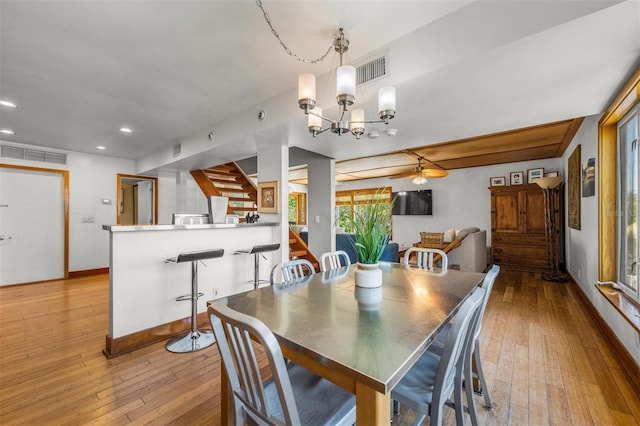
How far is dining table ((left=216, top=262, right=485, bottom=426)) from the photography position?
83 cm

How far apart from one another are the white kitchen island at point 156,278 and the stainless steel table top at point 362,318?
1611mm

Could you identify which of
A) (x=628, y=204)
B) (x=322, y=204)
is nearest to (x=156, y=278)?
(x=322, y=204)

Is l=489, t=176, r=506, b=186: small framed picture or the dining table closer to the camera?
the dining table

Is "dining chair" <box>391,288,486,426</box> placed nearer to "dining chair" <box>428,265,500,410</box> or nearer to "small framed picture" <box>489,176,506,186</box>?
"dining chair" <box>428,265,500,410</box>

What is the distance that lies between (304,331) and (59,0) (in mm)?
2437

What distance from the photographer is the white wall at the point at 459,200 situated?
→ 6.51 m

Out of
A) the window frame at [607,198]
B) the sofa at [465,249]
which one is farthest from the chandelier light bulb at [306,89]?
the sofa at [465,249]

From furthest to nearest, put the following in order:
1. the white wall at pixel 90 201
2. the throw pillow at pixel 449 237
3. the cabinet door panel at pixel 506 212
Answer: the cabinet door panel at pixel 506 212, the throw pillow at pixel 449 237, the white wall at pixel 90 201

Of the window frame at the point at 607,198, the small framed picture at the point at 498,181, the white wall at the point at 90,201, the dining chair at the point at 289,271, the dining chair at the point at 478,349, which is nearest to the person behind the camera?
the dining chair at the point at 478,349

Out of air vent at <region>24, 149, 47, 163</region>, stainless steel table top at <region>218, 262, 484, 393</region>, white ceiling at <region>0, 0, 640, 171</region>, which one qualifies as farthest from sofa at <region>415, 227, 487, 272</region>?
air vent at <region>24, 149, 47, 163</region>

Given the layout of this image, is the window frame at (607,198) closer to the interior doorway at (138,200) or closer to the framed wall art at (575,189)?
the framed wall art at (575,189)

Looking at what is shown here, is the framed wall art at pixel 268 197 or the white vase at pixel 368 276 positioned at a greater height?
the framed wall art at pixel 268 197

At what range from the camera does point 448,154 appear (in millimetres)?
5445

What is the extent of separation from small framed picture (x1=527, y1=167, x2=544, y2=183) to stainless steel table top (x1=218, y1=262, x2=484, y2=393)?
5285 millimetres
